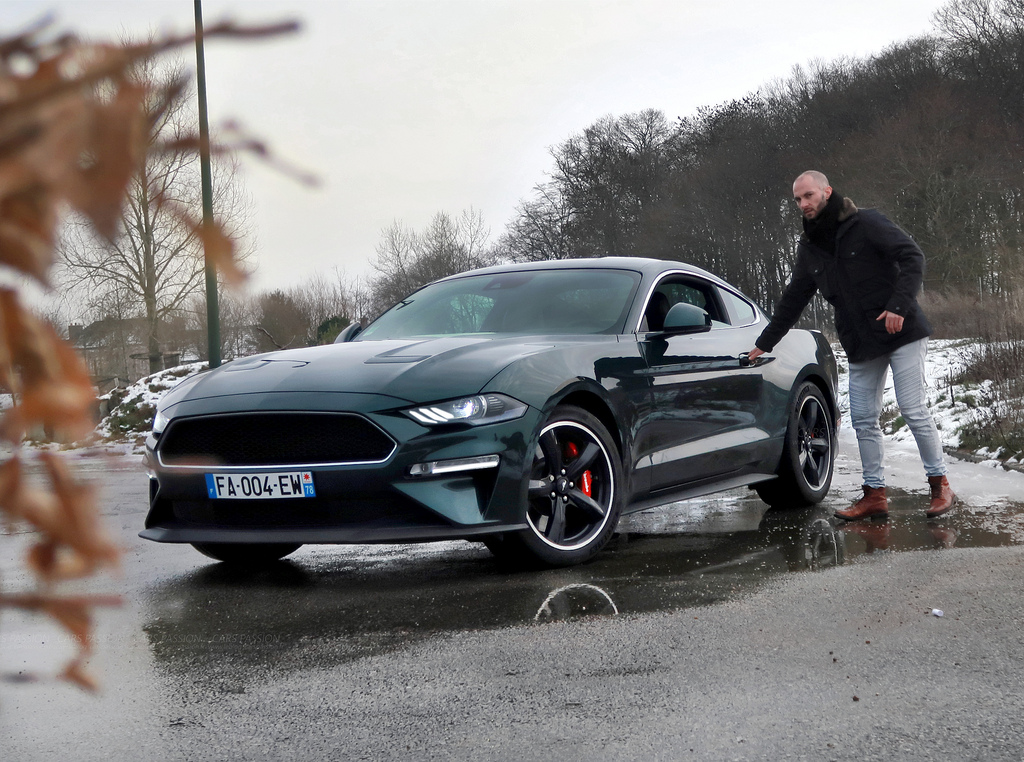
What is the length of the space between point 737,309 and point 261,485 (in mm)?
3706

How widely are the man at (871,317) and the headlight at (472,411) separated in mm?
2451

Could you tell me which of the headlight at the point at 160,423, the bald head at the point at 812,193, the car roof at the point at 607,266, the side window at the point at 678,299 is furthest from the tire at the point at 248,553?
the bald head at the point at 812,193

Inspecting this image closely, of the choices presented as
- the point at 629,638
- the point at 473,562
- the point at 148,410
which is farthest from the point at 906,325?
the point at 148,410

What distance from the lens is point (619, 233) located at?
56.4 m

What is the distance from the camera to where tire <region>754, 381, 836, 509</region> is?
7223 mm

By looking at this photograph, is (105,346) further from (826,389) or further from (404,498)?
(826,389)

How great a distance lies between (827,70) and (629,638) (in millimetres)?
54075

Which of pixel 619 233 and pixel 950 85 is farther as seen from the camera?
pixel 619 233

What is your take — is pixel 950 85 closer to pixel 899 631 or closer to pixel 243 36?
pixel 899 631

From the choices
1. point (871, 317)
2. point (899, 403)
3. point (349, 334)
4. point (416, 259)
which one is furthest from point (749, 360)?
point (416, 259)

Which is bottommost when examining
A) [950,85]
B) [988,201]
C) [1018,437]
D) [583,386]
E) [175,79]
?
[1018,437]

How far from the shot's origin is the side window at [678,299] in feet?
21.0

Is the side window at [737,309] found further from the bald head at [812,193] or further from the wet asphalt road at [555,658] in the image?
the wet asphalt road at [555,658]

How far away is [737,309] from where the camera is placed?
741 centimetres
